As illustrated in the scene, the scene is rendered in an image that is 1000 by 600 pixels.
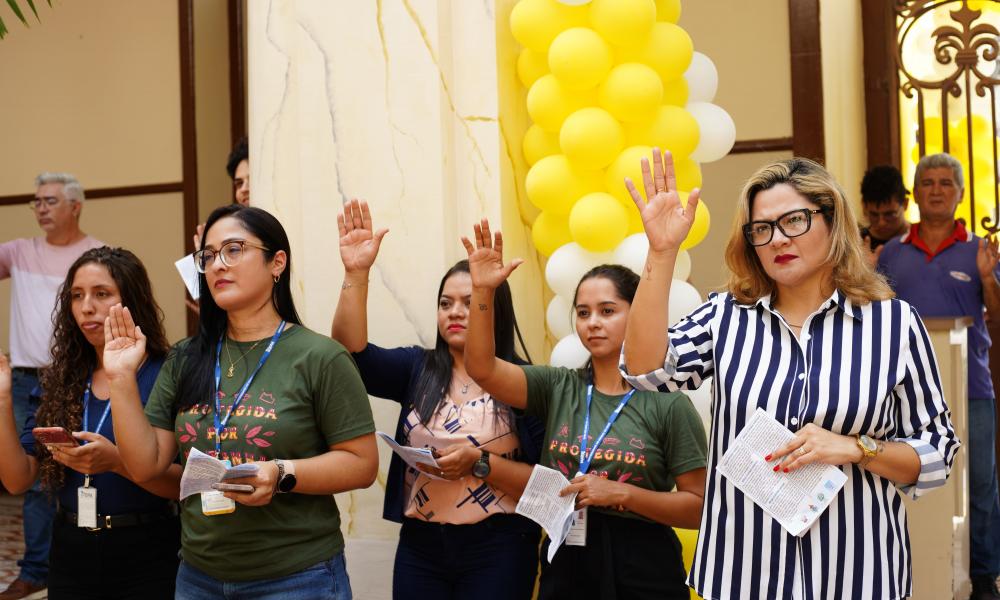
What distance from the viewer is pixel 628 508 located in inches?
101

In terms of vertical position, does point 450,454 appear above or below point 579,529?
above

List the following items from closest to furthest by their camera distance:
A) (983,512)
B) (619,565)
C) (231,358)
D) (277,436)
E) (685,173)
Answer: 1. (277,436)
2. (231,358)
3. (619,565)
4. (685,173)
5. (983,512)

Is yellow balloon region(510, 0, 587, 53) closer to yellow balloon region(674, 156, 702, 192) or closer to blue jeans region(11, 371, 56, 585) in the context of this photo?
yellow balloon region(674, 156, 702, 192)

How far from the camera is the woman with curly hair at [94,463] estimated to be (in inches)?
103

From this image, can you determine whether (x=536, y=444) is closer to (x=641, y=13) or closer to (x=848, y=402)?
(x=848, y=402)

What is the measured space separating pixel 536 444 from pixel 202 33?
4940 millimetres

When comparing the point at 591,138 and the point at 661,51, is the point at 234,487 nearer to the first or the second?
the point at 591,138

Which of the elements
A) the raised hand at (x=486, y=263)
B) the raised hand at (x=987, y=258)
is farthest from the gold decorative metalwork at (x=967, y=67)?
the raised hand at (x=486, y=263)

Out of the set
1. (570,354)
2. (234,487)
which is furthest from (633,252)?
(234,487)

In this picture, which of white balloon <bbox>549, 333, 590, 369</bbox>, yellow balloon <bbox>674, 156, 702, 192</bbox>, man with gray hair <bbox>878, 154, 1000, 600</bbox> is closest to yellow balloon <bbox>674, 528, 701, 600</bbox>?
white balloon <bbox>549, 333, 590, 369</bbox>

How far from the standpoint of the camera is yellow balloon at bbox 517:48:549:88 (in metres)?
3.46

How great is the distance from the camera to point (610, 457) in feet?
8.65

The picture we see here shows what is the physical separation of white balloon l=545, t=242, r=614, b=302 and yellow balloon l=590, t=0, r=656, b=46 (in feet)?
2.19

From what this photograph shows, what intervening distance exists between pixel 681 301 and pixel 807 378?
1.17 metres
